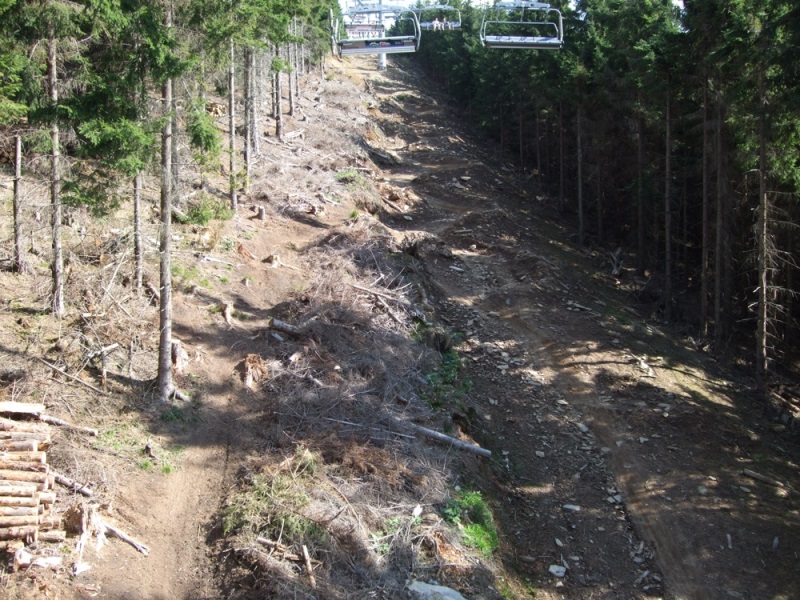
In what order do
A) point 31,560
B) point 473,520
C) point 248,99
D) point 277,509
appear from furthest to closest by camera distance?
point 248,99
point 473,520
point 277,509
point 31,560

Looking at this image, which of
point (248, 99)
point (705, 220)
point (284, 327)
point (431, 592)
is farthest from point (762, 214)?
point (248, 99)

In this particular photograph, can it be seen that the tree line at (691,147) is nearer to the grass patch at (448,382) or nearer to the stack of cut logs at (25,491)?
the grass patch at (448,382)

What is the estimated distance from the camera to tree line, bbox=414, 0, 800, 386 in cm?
1931

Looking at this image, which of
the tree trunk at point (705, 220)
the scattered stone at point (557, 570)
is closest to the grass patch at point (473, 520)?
the scattered stone at point (557, 570)

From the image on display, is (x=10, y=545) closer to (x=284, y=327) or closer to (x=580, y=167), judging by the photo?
(x=284, y=327)

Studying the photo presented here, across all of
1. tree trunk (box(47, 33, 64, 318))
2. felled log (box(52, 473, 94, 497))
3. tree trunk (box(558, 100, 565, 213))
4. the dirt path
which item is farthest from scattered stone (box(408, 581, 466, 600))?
tree trunk (box(558, 100, 565, 213))

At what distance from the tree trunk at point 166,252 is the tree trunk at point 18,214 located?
4.48 m

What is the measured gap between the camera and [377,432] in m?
14.2

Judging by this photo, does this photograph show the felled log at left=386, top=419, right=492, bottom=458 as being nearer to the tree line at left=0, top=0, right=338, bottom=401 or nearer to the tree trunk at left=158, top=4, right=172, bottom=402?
the tree trunk at left=158, top=4, right=172, bottom=402

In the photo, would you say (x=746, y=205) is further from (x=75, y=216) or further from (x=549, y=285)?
→ (x=75, y=216)

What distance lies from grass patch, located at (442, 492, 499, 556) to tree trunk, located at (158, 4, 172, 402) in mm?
6626

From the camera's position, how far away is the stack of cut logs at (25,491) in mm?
9891

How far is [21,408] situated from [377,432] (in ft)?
22.7

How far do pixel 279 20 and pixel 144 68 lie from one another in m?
14.2
